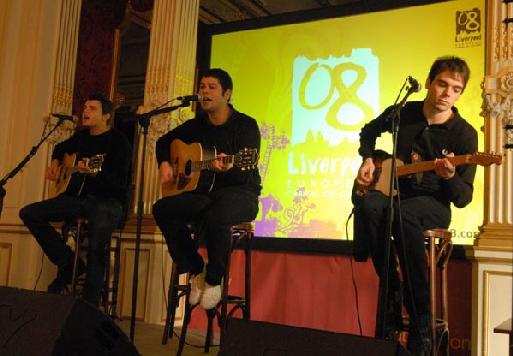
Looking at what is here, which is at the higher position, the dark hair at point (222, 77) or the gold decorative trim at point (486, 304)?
the dark hair at point (222, 77)

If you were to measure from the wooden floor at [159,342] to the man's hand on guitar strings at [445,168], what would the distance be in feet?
5.81

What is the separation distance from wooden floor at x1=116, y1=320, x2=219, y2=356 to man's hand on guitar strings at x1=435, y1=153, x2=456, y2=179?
177cm

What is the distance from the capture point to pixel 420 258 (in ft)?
8.86

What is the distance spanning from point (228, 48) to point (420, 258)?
3.05m

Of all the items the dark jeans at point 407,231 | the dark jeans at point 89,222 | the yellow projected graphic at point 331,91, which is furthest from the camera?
the yellow projected graphic at point 331,91

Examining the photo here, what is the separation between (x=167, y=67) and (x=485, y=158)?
2.99 m

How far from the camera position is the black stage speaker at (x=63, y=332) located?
2.01 meters

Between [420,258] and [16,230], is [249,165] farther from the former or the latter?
[16,230]

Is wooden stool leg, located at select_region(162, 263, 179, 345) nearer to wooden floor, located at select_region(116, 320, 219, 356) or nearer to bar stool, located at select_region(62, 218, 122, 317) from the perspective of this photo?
wooden floor, located at select_region(116, 320, 219, 356)

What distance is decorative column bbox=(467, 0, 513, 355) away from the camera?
324 cm

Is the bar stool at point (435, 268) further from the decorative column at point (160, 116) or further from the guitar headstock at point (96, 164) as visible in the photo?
the decorative column at point (160, 116)

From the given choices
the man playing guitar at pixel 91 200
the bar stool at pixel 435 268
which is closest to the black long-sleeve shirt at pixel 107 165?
the man playing guitar at pixel 91 200

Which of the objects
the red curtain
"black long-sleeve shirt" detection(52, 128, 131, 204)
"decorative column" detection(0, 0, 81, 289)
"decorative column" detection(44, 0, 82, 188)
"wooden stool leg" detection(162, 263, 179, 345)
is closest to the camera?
"wooden stool leg" detection(162, 263, 179, 345)

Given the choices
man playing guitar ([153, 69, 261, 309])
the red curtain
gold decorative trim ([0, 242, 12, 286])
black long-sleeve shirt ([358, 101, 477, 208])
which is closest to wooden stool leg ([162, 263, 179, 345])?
man playing guitar ([153, 69, 261, 309])
